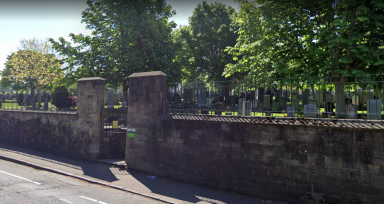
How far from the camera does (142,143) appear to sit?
1103 cm

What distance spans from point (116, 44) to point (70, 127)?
1049cm

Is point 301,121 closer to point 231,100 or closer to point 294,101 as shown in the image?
point 294,101

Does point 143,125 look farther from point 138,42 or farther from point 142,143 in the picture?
point 138,42

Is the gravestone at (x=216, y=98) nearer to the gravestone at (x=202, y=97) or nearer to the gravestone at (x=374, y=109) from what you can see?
the gravestone at (x=202, y=97)

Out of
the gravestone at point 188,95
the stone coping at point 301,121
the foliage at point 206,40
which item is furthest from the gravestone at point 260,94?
the foliage at point 206,40

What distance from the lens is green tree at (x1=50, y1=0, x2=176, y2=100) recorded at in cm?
2272

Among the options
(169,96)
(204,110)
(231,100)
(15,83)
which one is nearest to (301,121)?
(231,100)

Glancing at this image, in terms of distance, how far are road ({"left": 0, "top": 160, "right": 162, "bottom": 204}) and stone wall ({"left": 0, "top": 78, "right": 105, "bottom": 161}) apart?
92.5 inches

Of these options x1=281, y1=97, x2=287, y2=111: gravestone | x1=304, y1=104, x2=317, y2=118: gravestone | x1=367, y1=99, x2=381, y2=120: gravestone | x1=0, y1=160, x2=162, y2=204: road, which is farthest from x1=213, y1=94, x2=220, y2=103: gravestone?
x1=367, y1=99, x2=381, y2=120: gravestone

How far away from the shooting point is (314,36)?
14.3 metres

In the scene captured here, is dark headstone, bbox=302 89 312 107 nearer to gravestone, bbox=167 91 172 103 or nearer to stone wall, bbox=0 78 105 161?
gravestone, bbox=167 91 172 103

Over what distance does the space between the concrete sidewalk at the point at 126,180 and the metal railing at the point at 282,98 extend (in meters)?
2.43

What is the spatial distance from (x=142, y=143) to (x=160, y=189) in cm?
237

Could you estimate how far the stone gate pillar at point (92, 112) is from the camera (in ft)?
42.4
